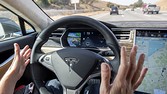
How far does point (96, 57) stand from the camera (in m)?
1.77

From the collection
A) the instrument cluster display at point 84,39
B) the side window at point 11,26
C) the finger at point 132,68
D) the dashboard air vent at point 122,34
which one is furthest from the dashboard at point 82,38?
the finger at point 132,68

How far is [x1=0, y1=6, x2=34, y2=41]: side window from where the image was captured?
302cm

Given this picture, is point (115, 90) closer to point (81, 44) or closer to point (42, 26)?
point (81, 44)

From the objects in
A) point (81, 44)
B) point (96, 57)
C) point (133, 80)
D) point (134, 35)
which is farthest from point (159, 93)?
point (133, 80)

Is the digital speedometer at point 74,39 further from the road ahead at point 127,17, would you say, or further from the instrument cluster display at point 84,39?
the road ahead at point 127,17

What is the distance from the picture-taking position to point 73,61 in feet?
5.89

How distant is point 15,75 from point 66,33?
1493 millimetres

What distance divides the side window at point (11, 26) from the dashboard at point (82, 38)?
0.55m

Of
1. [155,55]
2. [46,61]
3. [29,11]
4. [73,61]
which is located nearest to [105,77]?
[73,61]

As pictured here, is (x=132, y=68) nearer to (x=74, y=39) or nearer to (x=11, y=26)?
(x=74, y=39)

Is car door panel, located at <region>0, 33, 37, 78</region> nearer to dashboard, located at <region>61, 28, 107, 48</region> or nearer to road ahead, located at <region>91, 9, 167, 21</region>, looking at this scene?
dashboard, located at <region>61, 28, 107, 48</region>

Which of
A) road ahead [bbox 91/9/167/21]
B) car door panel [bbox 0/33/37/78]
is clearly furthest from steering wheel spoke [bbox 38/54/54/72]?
road ahead [bbox 91/9/167/21]

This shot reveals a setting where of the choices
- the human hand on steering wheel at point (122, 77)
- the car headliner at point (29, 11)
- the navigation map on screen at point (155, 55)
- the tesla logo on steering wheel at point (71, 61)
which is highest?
the car headliner at point (29, 11)

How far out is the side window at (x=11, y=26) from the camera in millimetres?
3018
